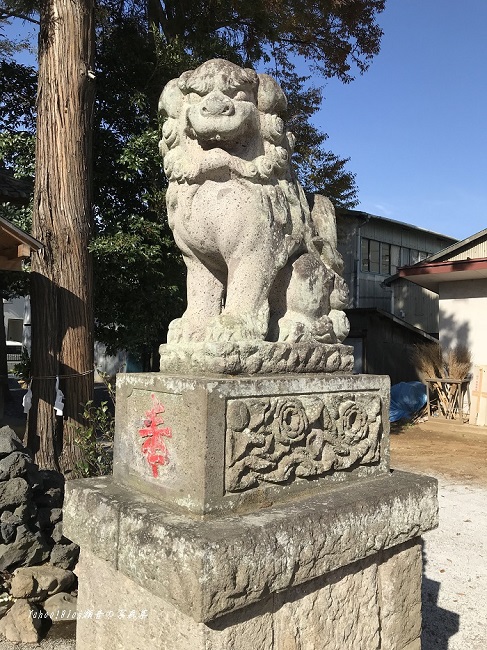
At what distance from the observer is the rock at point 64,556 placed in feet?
11.4

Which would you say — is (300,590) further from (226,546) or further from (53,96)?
(53,96)

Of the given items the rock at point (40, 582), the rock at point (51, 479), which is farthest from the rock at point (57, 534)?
the rock at point (51, 479)

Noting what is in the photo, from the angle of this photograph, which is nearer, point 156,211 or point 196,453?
point 196,453

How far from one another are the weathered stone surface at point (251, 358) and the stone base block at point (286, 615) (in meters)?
0.76

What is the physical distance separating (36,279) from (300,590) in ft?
14.4

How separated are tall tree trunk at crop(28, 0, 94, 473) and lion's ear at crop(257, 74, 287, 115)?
365 cm

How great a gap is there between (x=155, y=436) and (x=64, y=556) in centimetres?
217

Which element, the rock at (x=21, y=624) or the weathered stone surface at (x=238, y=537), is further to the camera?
the rock at (x=21, y=624)

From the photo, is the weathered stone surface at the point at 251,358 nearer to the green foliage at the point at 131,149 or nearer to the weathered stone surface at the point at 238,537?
the weathered stone surface at the point at 238,537

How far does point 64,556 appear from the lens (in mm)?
3500

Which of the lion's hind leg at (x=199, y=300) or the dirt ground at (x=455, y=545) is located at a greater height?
the lion's hind leg at (x=199, y=300)

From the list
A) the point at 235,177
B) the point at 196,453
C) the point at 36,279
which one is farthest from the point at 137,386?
the point at 36,279

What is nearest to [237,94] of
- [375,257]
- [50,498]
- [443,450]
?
[50,498]

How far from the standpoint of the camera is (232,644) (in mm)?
1602
